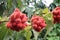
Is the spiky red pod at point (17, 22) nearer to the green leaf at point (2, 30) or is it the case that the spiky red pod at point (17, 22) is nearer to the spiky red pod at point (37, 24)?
the spiky red pod at point (37, 24)

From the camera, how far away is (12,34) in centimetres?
95

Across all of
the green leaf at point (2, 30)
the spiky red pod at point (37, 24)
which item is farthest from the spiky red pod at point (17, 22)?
the green leaf at point (2, 30)

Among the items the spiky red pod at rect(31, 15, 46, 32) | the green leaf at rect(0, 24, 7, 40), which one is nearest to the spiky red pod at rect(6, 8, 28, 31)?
the spiky red pod at rect(31, 15, 46, 32)

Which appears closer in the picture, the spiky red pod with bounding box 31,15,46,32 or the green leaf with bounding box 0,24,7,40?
the spiky red pod with bounding box 31,15,46,32

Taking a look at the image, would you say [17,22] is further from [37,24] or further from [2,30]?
[2,30]

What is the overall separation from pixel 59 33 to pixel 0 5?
7.27ft

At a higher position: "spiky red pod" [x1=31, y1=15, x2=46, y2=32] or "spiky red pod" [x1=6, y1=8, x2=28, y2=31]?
"spiky red pod" [x1=6, y1=8, x2=28, y2=31]

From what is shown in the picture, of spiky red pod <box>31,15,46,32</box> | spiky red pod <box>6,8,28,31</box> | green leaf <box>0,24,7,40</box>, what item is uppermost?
spiky red pod <box>6,8,28,31</box>

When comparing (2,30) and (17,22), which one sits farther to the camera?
(2,30)

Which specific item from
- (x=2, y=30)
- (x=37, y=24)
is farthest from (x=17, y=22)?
(x=2, y=30)

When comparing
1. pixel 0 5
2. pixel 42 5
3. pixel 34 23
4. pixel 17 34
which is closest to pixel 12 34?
pixel 17 34

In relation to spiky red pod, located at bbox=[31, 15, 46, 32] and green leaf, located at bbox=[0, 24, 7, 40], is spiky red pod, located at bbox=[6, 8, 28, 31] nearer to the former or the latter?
spiky red pod, located at bbox=[31, 15, 46, 32]

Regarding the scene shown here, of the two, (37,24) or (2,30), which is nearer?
(37,24)

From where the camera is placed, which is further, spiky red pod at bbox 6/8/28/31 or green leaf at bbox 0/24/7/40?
green leaf at bbox 0/24/7/40
